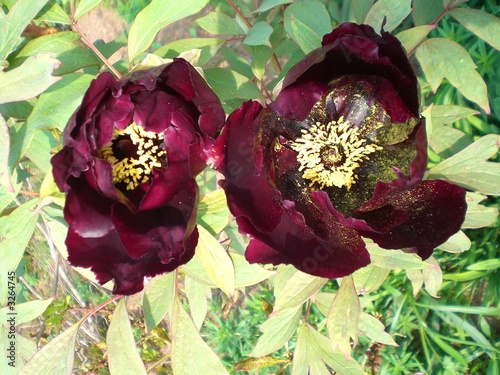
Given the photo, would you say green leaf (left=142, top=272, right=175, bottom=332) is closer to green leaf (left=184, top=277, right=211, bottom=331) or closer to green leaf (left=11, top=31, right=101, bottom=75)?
green leaf (left=184, top=277, right=211, bottom=331)

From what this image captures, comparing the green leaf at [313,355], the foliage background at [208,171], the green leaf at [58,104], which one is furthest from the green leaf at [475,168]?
the green leaf at [58,104]


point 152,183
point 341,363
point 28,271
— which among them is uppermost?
point 152,183

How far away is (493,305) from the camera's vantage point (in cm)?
144

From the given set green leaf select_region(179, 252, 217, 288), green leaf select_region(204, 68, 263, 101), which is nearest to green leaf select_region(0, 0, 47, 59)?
green leaf select_region(204, 68, 263, 101)

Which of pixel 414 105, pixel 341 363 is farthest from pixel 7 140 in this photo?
pixel 341 363

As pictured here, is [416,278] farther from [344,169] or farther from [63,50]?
[63,50]

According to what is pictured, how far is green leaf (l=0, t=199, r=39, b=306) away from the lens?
0.78 m

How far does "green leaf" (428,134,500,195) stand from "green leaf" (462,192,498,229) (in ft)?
0.18

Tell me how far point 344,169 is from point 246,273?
7.9 inches

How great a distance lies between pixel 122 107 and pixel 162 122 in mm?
50

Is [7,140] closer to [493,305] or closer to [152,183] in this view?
[152,183]

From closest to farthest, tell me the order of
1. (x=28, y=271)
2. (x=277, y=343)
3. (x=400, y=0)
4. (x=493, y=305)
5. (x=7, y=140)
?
1. (x=7, y=140)
2. (x=400, y=0)
3. (x=277, y=343)
4. (x=493, y=305)
5. (x=28, y=271)

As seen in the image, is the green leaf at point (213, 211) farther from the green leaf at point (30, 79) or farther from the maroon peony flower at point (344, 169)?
the green leaf at point (30, 79)

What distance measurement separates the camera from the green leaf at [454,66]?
81cm
